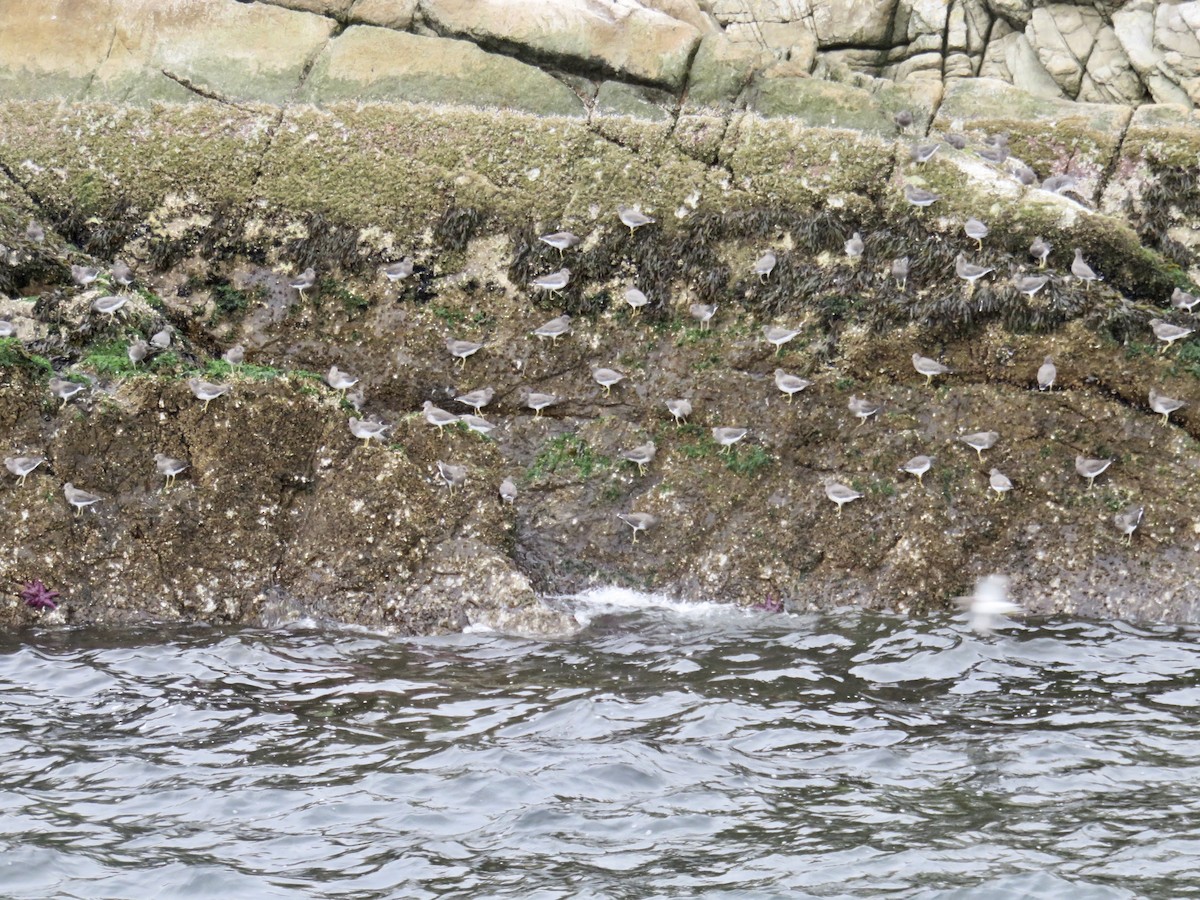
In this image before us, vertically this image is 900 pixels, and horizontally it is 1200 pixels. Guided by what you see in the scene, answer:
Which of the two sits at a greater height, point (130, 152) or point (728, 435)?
Result: point (130, 152)

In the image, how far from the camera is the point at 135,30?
63.5 ft

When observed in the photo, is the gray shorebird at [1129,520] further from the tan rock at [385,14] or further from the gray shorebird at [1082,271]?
the tan rock at [385,14]

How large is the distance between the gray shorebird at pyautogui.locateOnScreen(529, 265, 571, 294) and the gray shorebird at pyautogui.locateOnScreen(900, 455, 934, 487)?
4.61m

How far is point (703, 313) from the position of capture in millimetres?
15234

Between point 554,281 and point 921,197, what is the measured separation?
452 cm

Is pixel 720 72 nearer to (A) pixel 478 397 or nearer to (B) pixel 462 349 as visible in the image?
(B) pixel 462 349

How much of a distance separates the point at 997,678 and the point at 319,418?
7527mm

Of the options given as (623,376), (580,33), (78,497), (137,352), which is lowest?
(78,497)

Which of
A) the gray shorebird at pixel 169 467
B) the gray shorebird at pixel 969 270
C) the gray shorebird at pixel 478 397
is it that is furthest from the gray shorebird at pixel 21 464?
the gray shorebird at pixel 969 270

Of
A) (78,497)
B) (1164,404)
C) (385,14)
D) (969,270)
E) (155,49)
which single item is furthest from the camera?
(385,14)

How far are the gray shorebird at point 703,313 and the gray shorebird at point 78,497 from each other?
22.8ft

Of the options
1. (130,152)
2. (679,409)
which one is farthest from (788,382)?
(130,152)

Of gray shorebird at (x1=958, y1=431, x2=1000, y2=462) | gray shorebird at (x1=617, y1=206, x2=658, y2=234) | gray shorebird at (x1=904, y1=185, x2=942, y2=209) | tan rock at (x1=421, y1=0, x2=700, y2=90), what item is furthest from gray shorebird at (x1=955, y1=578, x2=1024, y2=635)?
tan rock at (x1=421, y1=0, x2=700, y2=90)

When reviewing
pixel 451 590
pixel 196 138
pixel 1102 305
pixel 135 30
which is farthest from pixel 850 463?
pixel 135 30
